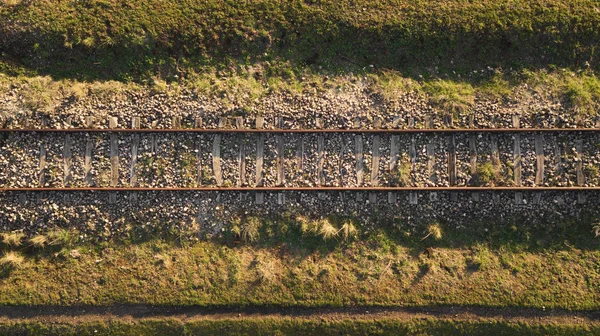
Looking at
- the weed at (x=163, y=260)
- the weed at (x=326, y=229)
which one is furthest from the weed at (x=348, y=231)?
the weed at (x=163, y=260)

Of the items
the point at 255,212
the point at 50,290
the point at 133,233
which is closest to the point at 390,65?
the point at 255,212

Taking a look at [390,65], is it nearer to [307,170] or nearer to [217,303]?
[307,170]

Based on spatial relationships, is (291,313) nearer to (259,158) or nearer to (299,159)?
(299,159)

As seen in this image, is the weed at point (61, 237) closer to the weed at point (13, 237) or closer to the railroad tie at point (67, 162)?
the weed at point (13, 237)

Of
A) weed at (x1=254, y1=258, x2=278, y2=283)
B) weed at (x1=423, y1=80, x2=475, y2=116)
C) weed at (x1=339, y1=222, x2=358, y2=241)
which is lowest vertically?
weed at (x1=254, y1=258, x2=278, y2=283)

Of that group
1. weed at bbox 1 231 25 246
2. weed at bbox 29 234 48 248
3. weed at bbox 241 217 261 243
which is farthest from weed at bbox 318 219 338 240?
weed at bbox 1 231 25 246

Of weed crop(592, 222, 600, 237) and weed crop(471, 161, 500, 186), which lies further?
weed crop(471, 161, 500, 186)

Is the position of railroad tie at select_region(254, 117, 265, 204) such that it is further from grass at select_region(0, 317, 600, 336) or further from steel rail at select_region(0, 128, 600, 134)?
grass at select_region(0, 317, 600, 336)
